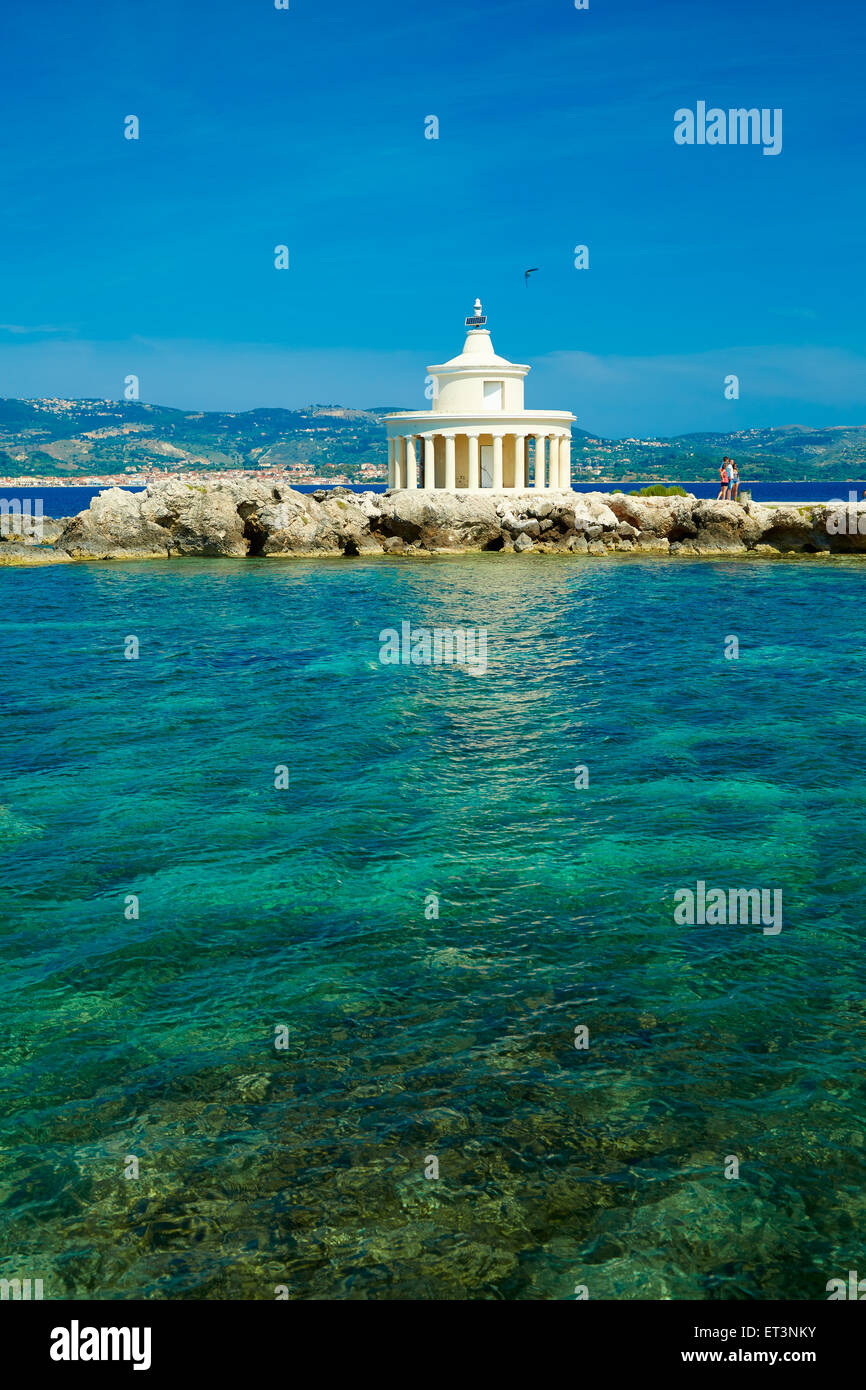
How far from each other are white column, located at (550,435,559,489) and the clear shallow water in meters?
47.5

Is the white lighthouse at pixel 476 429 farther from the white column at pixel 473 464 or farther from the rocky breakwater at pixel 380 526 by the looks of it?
the rocky breakwater at pixel 380 526

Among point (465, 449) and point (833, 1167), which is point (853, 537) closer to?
point (465, 449)

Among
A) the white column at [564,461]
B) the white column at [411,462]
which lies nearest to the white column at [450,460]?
the white column at [411,462]

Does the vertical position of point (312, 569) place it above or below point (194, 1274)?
above

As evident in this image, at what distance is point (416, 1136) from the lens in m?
7.07

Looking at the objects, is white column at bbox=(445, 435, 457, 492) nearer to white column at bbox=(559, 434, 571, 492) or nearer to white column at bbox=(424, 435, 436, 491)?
white column at bbox=(424, 435, 436, 491)

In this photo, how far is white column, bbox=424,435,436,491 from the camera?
64312mm

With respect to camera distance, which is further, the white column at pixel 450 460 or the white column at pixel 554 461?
the white column at pixel 554 461

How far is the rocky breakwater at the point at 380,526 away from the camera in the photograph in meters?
54.6

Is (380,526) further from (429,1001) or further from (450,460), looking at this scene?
(429,1001)

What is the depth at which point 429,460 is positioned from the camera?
64812 mm

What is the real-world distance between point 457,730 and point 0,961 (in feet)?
33.2
